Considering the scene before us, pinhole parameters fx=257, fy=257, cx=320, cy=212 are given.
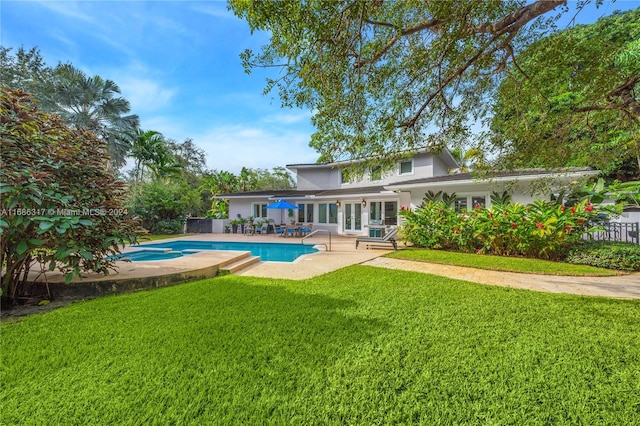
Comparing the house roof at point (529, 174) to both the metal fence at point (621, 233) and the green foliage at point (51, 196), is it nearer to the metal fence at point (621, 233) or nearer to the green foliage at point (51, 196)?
the metal fence at point (621, 233)

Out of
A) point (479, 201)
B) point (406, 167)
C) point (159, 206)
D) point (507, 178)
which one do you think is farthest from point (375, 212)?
point (159, 206)

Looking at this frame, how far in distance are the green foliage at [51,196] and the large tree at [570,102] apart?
9220mm

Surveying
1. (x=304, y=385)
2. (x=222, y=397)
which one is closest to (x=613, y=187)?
(x=304, y=385)

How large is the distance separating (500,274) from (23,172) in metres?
11.0

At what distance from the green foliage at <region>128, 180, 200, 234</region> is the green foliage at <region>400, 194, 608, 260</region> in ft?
65.0

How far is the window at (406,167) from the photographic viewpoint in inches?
750

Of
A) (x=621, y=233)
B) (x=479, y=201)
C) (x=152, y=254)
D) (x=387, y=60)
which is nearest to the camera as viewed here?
(x=387, y=60)

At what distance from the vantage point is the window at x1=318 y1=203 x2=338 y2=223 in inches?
824

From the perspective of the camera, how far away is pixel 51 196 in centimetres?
437

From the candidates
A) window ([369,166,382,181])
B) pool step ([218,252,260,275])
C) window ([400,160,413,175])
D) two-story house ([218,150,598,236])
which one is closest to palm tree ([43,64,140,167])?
two-story house ([218,150,598,236])

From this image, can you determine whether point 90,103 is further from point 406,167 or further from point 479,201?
point 479,201

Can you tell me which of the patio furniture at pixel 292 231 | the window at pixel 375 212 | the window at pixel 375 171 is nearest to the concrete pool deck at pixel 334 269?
the window at pixel 375 171

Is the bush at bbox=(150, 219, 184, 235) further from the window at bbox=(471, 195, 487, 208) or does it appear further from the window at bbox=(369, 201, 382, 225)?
the window at bbox=(471, 195, 487, 208)

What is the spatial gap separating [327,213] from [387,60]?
1587cm
